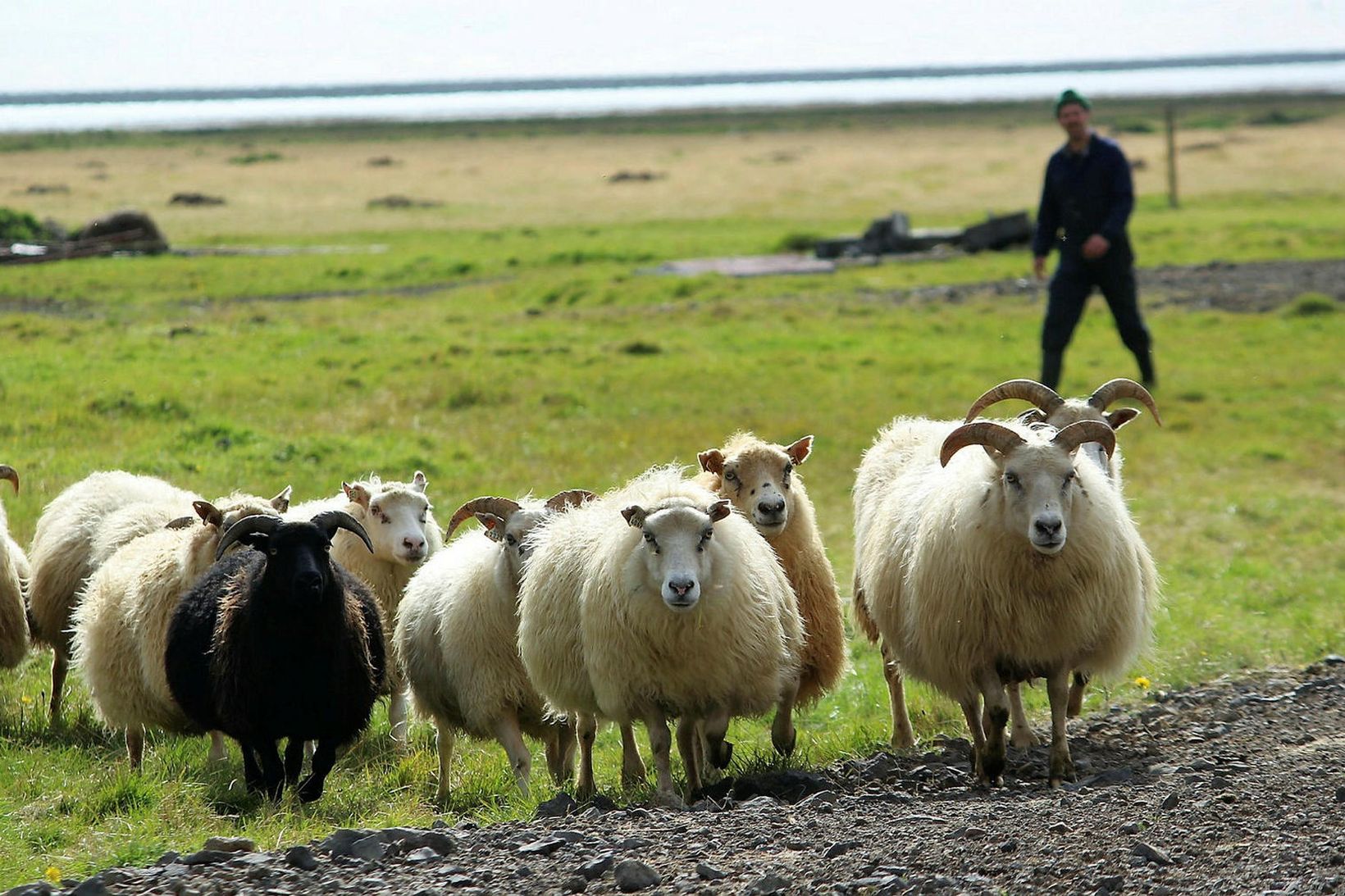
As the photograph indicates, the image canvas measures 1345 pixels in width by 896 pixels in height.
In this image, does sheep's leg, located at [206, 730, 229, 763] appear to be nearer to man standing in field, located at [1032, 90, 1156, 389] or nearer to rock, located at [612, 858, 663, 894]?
rock, located at [612, 858, 663, 894]

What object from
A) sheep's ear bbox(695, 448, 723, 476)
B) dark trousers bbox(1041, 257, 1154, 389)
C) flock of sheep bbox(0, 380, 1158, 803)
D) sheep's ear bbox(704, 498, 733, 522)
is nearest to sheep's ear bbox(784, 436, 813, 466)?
flock of sheep bbox(0, 380, 1158, 803)

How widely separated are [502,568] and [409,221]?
140 ft

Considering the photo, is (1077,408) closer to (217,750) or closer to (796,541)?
(796,541)

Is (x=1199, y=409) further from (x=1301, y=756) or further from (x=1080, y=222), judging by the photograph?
(x=1301, y=756)

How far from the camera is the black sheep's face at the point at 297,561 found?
24.5ft

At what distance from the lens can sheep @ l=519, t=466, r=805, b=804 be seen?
23.3ft

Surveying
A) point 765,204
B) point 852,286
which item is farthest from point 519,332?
point 765,204

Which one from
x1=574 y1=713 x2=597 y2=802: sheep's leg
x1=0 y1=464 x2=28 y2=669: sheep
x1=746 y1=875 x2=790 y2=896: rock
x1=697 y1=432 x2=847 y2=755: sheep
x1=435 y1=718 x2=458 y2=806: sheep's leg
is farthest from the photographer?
x1=0 y1=464 x2=28 y2=669: sheep

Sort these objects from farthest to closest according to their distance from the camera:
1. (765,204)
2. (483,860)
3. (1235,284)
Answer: (765,204) → (1235,284) → (483,860)

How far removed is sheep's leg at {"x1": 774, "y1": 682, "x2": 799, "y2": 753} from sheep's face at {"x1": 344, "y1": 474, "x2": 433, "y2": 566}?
8.01 ft

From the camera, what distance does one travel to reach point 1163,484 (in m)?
15.1

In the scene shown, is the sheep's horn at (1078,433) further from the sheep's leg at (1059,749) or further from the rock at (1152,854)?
the rock at (1152,854)

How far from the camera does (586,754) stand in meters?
7.90

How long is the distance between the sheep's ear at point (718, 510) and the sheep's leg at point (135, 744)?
3.50m
